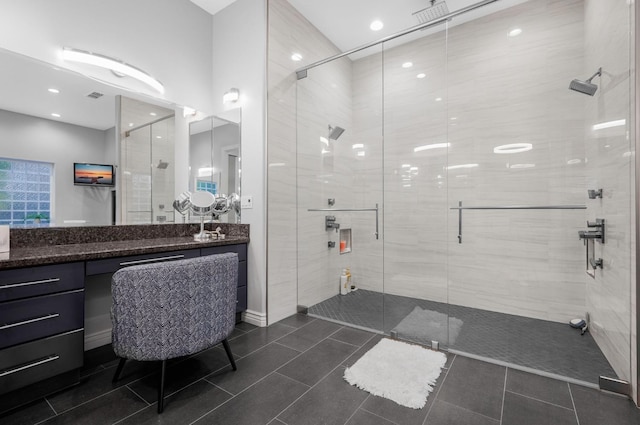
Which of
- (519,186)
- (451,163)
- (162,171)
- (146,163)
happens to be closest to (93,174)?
(146,163)

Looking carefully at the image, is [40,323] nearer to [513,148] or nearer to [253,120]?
[253,120]

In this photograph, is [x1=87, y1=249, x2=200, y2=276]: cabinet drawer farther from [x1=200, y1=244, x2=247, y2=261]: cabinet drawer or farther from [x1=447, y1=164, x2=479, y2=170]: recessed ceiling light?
[x1=447, y1=164, x2=479, y2=170]: recessed ceiling light

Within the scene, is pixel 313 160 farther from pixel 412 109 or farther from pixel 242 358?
pixel 242 358

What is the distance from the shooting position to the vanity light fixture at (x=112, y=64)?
203 cm

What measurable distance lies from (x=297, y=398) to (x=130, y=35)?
2.96 meters

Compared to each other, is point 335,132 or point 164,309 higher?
point 335,132

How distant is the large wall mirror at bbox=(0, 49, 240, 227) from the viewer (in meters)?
1.80

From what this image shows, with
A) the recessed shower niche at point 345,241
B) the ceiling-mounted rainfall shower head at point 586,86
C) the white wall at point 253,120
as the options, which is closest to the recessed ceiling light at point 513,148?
the ceiling-mounted rainfall shower head at point 586,86

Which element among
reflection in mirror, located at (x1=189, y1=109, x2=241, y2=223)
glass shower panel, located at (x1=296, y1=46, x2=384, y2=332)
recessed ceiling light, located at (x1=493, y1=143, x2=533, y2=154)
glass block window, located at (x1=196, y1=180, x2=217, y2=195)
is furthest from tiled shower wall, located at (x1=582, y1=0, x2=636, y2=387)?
glass block window, located at (x1=196, y1=180, x2=217, y2=195)

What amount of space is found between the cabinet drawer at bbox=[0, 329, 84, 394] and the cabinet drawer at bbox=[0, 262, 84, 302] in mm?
252

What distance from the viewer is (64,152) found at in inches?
78.6

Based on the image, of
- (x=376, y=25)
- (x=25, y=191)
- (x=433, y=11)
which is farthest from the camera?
(x=376, y=25)

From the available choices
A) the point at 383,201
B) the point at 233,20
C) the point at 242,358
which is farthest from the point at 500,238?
the point at 233,20

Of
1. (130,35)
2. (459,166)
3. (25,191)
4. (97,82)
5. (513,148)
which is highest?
(130,35)
